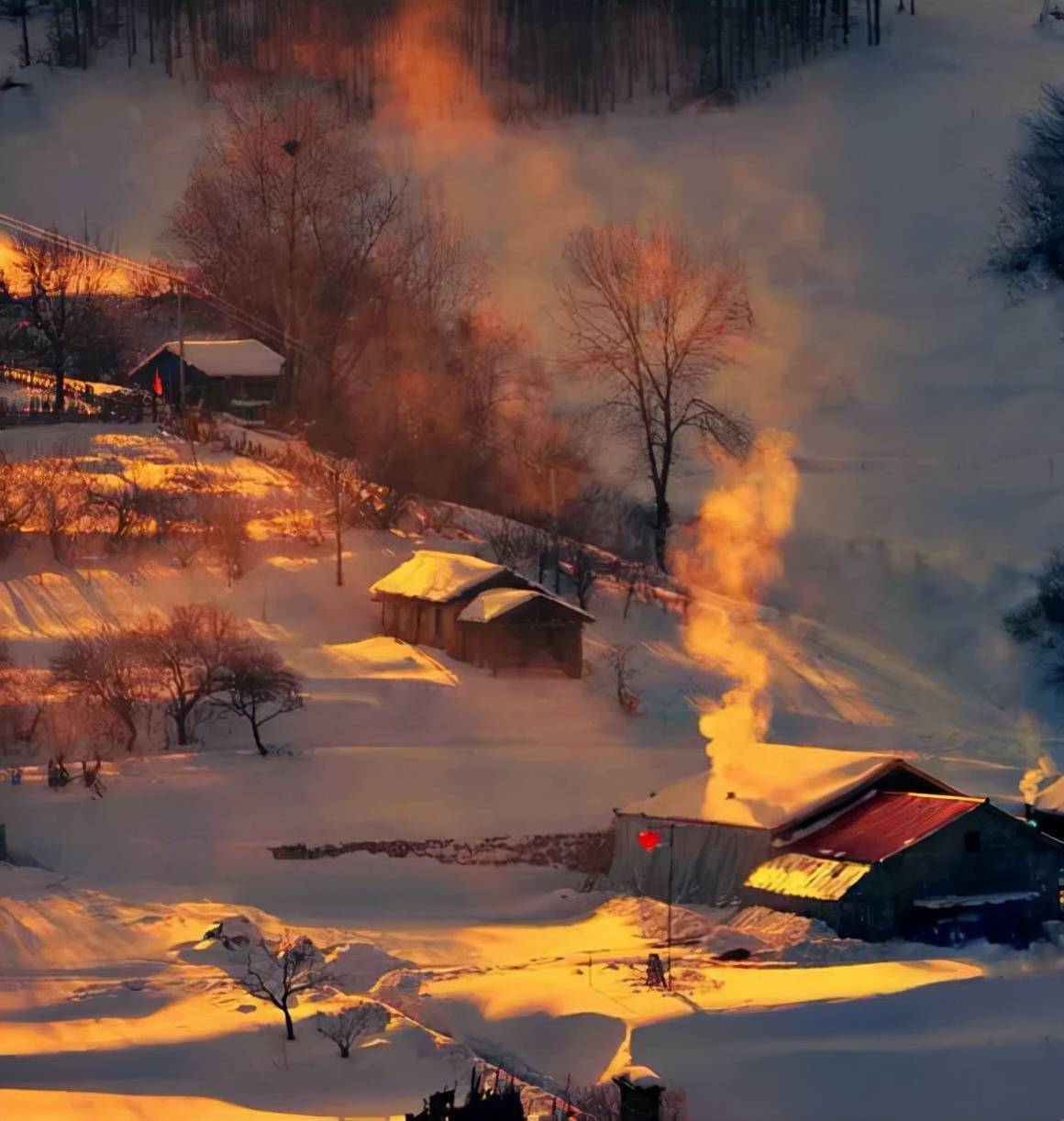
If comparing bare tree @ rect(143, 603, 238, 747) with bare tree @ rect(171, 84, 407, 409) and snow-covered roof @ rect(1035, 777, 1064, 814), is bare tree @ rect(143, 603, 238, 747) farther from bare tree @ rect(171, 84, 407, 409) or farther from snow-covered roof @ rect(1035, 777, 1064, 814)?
bare tree @ rect(171, 84, 407, 409)

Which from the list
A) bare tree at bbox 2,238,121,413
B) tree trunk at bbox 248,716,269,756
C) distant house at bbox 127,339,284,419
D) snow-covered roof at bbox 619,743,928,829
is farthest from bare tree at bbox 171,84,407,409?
snow-covered roof at bbox 619,743,928,829

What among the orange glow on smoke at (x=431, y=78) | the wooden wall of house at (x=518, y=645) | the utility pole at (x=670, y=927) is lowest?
the utility pole at (x=670, y=927)

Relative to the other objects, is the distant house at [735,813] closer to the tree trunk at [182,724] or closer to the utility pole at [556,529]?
the tree trunk at [182,724]

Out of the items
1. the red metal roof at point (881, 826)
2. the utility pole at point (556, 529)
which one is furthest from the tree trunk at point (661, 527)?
the red metal roof at point (881, 826)

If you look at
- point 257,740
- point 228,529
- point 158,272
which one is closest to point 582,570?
point 228,529

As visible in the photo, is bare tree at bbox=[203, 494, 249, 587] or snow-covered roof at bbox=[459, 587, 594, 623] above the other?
bare tree at bbox=[203, 494, 249, 587]

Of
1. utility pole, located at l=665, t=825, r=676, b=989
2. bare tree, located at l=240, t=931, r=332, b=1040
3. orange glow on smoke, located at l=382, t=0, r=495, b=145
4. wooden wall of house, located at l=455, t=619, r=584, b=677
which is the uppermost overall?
orange glow on smoke, located at l=382, t=0, r=495, b=145

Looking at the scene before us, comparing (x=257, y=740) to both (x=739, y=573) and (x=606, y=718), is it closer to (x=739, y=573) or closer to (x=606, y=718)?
(x=606, y=718)
